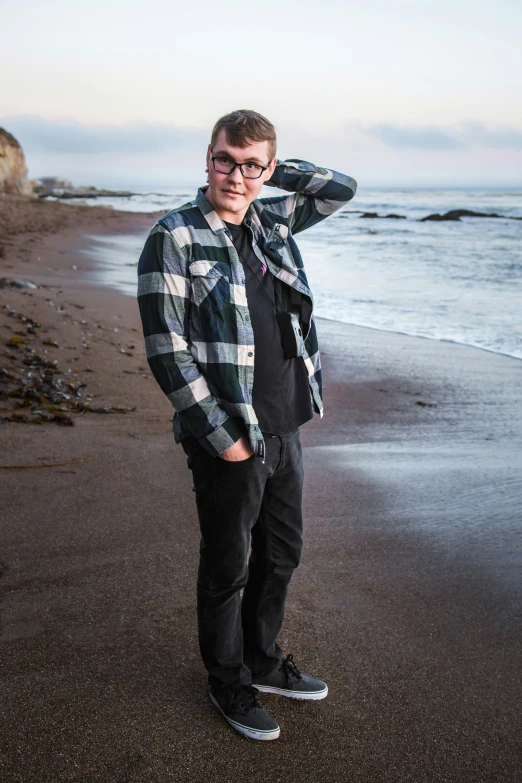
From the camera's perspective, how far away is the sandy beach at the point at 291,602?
225 cm

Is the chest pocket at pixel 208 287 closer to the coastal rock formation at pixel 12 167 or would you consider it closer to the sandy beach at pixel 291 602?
the sandy beach at pixel 291 602

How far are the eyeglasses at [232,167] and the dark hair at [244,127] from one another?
58 mm

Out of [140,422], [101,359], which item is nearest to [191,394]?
[140,422]

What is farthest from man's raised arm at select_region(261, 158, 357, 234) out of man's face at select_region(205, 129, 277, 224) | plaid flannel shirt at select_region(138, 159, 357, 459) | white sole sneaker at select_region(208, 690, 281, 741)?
white sole sneaker at select_region(208, 690, 281, 741)

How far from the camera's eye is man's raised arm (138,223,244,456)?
2164mm

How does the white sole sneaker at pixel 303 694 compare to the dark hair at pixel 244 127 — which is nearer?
the dark hair at pixel 244 127

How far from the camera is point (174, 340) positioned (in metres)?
2.17

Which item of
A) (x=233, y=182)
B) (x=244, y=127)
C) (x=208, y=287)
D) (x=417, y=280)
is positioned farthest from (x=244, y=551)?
(x=417, y=280)

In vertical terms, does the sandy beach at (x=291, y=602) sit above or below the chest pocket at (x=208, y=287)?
below

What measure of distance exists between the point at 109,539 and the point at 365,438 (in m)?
2.68

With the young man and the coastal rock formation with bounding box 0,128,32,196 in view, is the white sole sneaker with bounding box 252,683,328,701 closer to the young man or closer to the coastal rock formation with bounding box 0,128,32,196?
the young man

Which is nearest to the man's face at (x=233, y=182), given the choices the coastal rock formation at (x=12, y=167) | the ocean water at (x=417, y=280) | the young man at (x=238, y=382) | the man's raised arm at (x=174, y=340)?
the young man at (x=238, y=382)

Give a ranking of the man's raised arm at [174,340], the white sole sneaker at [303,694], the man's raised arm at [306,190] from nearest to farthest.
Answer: the man's raised arm at [174,340]
the white sole sneaker at [303,694]
the man's raised arm at [306,190]

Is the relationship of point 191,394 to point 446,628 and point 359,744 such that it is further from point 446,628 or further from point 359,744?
point 446,628
